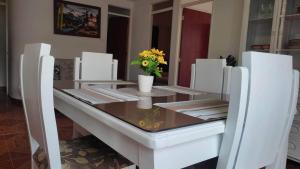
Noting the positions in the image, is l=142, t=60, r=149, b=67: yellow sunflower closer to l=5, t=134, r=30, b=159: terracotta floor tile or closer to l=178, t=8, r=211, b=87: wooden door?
l=5, t=134, r=30, b=159: terracotta floor tile

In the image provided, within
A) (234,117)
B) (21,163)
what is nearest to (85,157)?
(234,117)

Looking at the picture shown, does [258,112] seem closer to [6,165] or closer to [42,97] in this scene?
[42,97]

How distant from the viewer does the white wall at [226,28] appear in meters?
3.29

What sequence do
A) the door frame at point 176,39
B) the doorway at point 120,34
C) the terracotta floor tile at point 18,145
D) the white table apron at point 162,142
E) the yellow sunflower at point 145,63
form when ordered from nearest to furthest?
the white table apron at point 162,142, the yellow sunflower at point 145,63, the terracotta floor tile at point 18,145, the door frame at point 176,39, the doorway at point 120,34

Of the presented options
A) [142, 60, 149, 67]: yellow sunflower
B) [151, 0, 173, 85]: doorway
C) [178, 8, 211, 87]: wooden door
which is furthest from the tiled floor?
[178, 8, 211, 87]: wooden door

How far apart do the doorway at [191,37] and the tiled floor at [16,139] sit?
2.82 meters

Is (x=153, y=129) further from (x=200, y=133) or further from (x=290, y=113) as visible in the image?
(x=290, y=113)

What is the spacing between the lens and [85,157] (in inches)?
43.2

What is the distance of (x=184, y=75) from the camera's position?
510 cm

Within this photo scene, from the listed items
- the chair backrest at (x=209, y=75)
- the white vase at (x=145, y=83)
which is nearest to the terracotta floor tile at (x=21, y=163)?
the white vase at (x=145, y=83)

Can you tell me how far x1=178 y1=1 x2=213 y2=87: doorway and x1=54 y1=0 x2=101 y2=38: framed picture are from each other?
197cm

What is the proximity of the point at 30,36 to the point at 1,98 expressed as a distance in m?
1.44

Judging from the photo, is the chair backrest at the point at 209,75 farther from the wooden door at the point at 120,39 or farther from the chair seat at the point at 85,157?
the wooden door at the point at 120,39

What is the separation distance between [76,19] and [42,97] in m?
4.40
